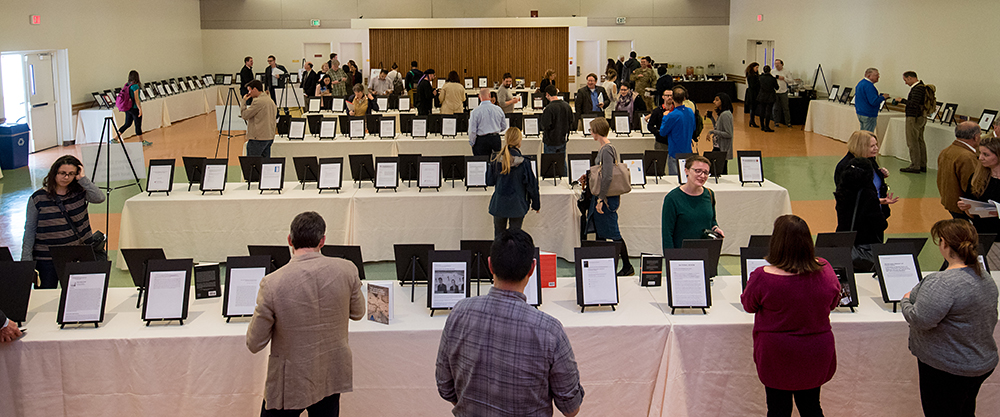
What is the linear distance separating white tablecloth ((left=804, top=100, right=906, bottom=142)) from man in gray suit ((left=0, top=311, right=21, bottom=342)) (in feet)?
37.9

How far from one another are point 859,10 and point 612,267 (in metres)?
12.7

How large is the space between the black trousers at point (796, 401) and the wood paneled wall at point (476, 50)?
18516 mm

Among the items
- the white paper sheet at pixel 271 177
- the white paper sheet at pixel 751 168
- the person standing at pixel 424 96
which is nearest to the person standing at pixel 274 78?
the person standing at pixel 424 96

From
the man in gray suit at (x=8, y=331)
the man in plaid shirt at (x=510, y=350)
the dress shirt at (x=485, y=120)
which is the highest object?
the dress shirt at (x=485, y=120)

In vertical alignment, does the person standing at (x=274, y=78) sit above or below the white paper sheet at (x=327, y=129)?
above

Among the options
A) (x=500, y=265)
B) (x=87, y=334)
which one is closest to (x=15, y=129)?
(x=87, y=334)

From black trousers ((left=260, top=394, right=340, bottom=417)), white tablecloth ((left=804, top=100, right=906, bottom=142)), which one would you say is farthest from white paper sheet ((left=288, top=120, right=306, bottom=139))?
white tablecloth ((left=804, top=100, right=906, bottom=142))

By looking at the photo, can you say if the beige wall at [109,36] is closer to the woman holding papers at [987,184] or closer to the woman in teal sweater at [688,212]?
the woman in teal sweater at [688,212]

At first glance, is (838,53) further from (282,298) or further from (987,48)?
(282,298)

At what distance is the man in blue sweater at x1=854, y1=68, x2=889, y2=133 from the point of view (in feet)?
36.4

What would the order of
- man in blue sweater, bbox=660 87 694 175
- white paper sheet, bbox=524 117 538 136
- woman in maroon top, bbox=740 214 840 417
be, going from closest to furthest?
woman in maroon top, bbox=740 214 840 417, man in blue sweater, bbox=660 87 694 175, white paper sheet, bbox=524 117 538 136

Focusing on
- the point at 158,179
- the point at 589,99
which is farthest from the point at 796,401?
the point at 589,99

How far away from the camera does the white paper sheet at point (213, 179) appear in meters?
6.30

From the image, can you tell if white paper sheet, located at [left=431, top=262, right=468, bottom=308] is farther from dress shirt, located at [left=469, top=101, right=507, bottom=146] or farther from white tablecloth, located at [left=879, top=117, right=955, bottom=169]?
white tablecloth, located at [left=879, top=117, right=955, bottom=169]
